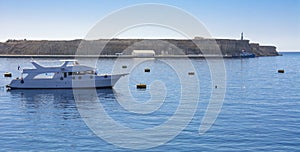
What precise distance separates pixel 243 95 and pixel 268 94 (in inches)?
151

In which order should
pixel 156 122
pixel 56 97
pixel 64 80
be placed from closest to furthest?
1. pixel 156 122
2. pixel 56 97
3. pixel 64 80

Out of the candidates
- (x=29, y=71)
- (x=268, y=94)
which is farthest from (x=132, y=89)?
(x=268, y=94)

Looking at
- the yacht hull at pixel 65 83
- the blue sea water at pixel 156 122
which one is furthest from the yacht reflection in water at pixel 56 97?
the yacht hull at pixel 65 83

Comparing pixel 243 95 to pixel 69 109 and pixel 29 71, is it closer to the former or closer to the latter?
pixel 69 109

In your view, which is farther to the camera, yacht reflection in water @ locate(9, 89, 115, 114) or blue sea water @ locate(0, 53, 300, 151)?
yacht reflection in water @ locate(9, 89, 115, 114)

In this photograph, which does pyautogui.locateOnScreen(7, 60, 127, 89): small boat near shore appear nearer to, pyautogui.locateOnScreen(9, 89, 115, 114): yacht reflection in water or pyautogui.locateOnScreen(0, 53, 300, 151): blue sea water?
pyautogui.locateOnScreen(9, 89, 115, 114): yacht reflection in water

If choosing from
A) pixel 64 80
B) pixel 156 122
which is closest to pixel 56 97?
Result: pixel 64 80

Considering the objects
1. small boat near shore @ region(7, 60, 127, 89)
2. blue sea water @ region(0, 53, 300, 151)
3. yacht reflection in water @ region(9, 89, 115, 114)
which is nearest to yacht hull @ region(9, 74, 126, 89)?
small boat near shore @ region(7, 60, 127, 89)

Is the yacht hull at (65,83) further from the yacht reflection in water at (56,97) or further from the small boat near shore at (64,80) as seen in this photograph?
the yacht reflection in water at (56,97)

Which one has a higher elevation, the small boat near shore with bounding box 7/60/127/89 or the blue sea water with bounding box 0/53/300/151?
the small boat near shore with bounding box 7/60/127/89

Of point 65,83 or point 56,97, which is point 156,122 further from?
point 65,83

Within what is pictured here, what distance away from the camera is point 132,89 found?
66.1 metres

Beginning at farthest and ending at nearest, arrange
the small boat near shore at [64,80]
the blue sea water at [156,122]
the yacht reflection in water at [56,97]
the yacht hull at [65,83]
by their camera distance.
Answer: the yacht hull at [65,83] < the small boat near shore at [64,80] < the yacht reflection in water at [56,97] < the blue sea water at [156,122]

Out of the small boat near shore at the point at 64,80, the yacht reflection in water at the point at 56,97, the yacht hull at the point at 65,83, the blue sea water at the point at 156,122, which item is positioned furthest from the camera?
the yacht hull at the point at 65,83
